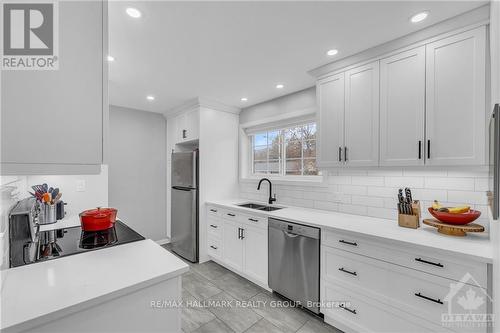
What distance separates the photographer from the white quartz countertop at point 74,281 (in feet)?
2.48

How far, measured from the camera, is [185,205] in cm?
336

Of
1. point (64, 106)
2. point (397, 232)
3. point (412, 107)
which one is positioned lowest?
point (397, 232)

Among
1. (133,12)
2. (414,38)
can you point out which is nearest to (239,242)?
(133,12)

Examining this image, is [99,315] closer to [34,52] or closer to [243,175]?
[34,52]

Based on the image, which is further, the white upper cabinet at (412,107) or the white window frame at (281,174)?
the white window frame at (281,174)

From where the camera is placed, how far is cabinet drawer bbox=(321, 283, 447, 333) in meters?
1.46

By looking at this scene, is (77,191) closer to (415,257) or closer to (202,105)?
(202,105)

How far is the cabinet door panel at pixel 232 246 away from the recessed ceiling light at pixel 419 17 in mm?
2579

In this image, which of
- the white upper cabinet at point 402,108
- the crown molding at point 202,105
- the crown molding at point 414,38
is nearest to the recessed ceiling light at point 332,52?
the crown molding at point 414,38

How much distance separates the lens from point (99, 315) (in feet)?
2.88

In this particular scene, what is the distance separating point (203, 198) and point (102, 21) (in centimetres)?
264

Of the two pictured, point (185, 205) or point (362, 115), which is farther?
point (185, 205)

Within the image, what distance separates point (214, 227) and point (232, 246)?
17.9 inches

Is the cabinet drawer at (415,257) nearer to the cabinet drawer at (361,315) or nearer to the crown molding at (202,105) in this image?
the cabinet drawer at (361,315)
